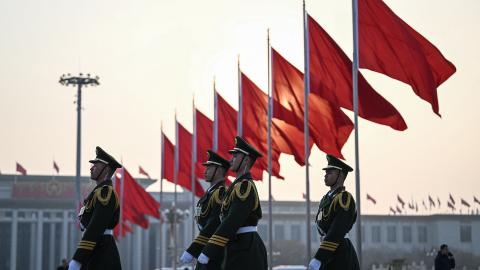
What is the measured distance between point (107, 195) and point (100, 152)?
518 mm

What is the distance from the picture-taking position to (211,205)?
1116 centimetres

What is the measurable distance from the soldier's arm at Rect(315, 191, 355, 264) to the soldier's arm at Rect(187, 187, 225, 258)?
3.67 feet

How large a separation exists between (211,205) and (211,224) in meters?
0.23

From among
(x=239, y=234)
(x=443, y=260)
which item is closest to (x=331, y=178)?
(x=239, y=234)

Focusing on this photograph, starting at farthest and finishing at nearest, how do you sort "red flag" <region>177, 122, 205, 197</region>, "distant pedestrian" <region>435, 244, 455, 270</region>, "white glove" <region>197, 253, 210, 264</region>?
"red flag" <region>177, 122, 205, 197</region>
"distant pedestrian" <region>435, 244, 455, 270</region>
"white glove" <region>197, 253, 210, 264</region>

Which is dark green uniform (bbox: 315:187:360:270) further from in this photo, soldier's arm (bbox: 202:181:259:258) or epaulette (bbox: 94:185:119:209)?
epaulette (bbox: 94:185:119:209)

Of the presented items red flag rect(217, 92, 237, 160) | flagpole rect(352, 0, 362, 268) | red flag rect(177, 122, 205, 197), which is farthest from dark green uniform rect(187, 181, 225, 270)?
red flag rect(177, 122, 205, 197)

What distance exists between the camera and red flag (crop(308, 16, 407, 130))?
54.6 ft

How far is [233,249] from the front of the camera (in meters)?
10.1

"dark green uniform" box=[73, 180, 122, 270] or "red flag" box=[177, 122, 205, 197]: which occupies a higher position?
"red flag" box=[177, 122, 205, 197]

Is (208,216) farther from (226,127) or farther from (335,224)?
(226,127)

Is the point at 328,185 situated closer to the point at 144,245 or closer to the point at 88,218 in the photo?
the point at 88,218

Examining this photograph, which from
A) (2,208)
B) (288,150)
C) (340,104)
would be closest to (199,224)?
(340,104)

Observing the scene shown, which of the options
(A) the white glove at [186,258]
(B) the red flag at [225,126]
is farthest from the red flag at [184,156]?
(A) the white glove at [186,258]
